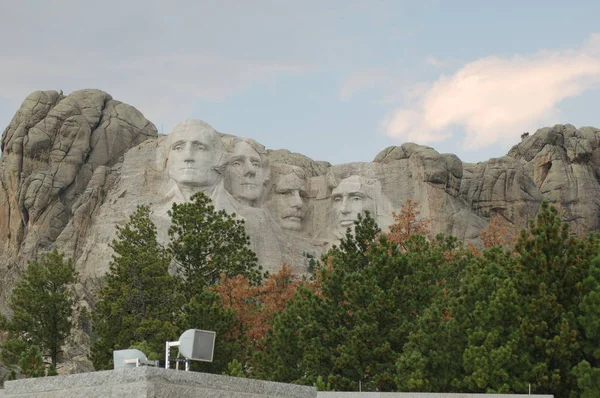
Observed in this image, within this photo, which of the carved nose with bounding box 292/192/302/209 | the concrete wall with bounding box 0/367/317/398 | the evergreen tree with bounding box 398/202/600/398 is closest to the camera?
the concrete wall with bounding box 0/367/317/398

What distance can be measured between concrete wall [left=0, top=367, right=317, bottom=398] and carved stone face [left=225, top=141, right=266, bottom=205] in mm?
37581

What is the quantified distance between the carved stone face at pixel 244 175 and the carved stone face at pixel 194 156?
5.40 ft

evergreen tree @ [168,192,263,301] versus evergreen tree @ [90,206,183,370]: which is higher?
evergreen tree @ [168,192,263,301]

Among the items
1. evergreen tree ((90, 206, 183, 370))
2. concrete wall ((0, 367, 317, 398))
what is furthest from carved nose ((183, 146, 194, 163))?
concrete wall ((0, 367, 317, 398))

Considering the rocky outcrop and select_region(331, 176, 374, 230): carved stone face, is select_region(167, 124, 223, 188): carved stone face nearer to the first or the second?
the rocky outcrop

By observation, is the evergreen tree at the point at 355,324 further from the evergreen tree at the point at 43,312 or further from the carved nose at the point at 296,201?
the carved nose at the point at 296,201

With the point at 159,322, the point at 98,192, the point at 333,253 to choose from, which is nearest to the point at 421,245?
the point at 333,253

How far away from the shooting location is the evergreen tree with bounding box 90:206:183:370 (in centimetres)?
3719

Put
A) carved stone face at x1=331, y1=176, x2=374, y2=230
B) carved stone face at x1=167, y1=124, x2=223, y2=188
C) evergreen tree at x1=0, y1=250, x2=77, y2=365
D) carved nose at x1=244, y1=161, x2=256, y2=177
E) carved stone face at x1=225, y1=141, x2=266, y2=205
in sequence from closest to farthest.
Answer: evergreen tree at x1=0, y1=250, x2=77, y2=365 < carved stone face at x1=167, y1=124, x2=223, y2=188 < carved stone face at x1=225, y1=141, x2=266, y2=205 < carved nose at x1=244, y1=161, x2=256, y2=177 < carved stone face at x1=331, y1=176, x2=374, y2=230

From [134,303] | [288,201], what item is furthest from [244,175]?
[134,303]

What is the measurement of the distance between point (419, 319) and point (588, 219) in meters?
30.4

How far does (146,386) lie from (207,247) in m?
31.6

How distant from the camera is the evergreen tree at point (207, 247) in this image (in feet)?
137

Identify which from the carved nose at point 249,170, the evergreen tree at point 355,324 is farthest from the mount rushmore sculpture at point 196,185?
the evergreen tree at point 355,324
